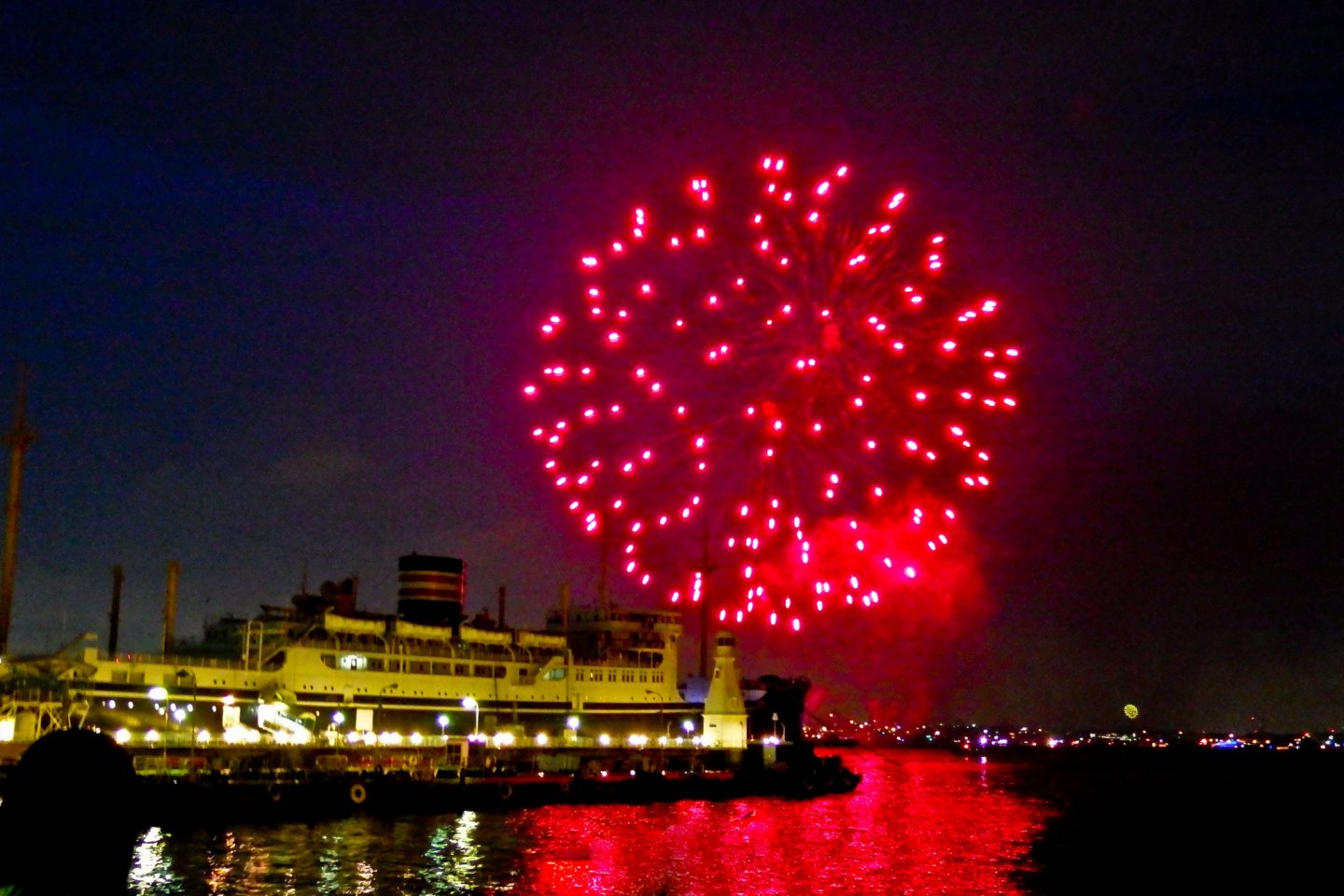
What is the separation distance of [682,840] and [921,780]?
62.4 m

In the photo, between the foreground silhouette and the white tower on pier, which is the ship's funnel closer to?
the white tower on pier

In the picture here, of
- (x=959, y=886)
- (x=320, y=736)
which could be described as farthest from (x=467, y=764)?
(x=959, y=886)

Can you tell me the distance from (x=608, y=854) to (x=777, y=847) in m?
7.85

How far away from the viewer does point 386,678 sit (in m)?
76.5

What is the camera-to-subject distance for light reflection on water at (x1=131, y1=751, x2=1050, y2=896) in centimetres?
3891

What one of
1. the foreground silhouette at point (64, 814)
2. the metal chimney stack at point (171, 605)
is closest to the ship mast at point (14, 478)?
the metal chimney stack at point (171, 605)

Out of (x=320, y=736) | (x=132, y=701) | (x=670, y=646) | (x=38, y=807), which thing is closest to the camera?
(x=38, y=807)

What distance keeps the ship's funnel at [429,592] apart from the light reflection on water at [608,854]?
2517 centimetres

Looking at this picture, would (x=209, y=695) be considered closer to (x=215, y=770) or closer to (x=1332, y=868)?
(x=215, y=770)

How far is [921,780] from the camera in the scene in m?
108

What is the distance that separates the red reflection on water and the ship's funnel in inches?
1006

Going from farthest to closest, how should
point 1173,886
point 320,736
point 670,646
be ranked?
point 670,646, point 320,736, point 1173,886

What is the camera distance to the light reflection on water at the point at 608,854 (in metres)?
38.9

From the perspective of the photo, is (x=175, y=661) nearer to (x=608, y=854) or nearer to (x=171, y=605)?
(x=171, y=605)
